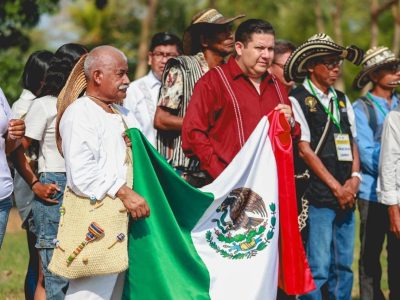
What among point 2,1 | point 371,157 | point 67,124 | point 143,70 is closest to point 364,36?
Result: point 143,70

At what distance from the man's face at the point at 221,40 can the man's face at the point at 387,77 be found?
71.6 inches

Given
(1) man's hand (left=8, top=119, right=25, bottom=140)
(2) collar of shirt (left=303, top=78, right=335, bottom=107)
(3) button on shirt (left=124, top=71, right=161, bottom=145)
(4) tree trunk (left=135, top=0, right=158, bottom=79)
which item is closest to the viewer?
(1) man's hand (left=8, top=119, right=25, bottom=140)

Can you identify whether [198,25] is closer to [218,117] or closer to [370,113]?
[218,117]

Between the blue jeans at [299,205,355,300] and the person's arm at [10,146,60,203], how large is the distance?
7.81ft

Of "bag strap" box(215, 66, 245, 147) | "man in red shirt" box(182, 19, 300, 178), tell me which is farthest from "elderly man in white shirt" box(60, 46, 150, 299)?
"bag strap" box(215, 66, 245, 147)

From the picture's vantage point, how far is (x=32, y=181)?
256 inches

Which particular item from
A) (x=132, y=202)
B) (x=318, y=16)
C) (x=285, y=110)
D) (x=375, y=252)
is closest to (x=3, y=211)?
(x=132, y=202)

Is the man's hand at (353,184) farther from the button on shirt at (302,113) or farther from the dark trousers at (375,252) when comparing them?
the dark trousers at (375,252)

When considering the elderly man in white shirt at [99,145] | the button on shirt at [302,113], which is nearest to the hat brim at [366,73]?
the button on shirt at [302,113]

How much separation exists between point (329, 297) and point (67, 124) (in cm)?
332

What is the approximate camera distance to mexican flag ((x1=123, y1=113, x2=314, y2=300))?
5.96 meters

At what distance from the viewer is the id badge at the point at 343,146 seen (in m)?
7.64

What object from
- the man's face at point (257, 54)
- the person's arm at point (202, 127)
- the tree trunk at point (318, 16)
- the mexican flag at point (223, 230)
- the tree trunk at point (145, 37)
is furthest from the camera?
the tree trunk at point (318, 16)

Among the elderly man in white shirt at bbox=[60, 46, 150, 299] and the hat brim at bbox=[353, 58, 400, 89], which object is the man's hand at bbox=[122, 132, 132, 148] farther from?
the hat brim at bbox=[353, 58, 400, 89]
